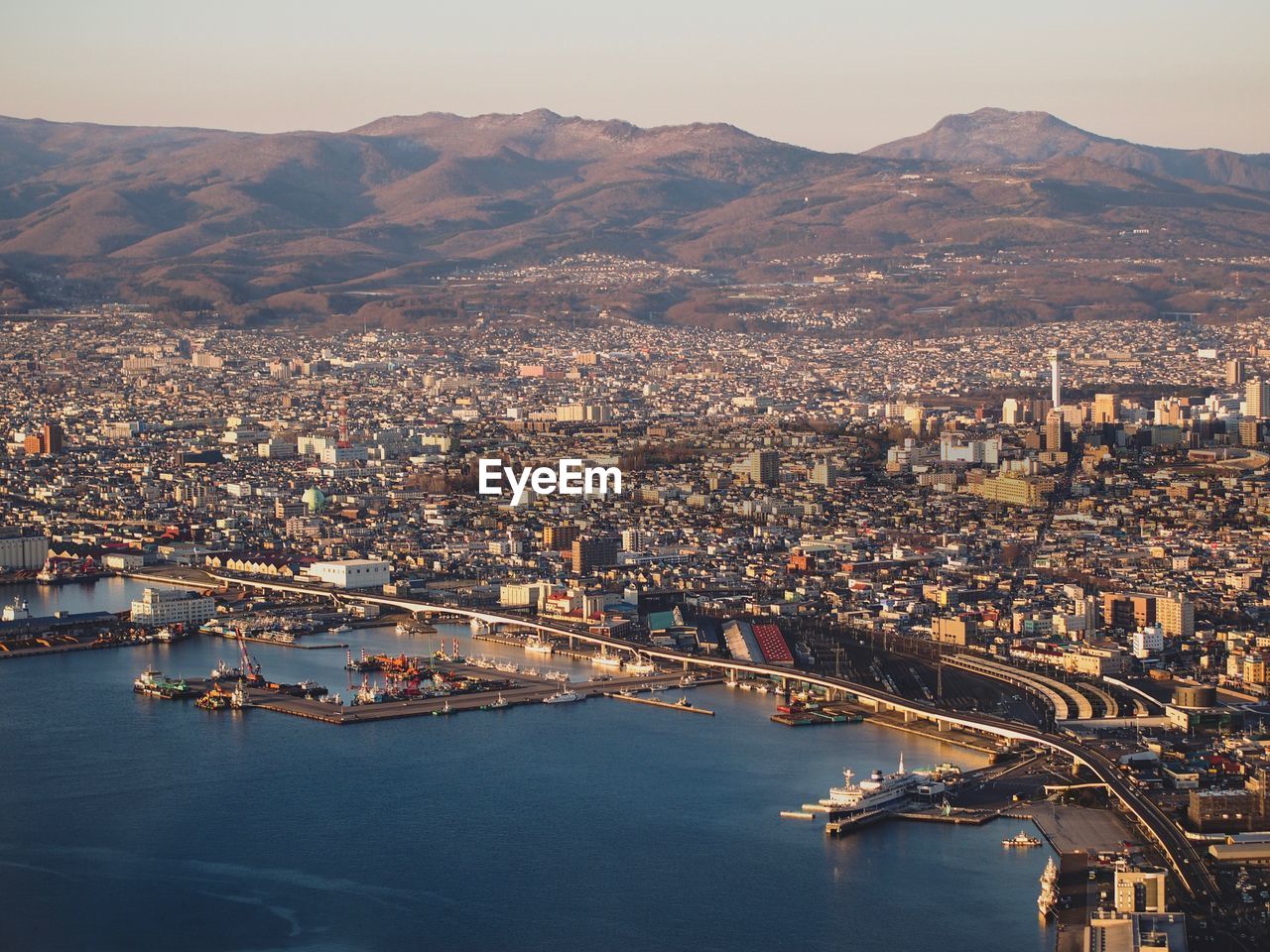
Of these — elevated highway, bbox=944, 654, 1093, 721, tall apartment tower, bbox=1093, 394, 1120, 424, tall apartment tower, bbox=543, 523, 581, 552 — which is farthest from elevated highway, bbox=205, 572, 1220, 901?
tall apartment tower, bbox=1093, 394, 1120, 424

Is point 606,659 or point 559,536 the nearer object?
point 606,659

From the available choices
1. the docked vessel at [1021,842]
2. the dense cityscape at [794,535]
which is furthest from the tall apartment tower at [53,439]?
the docked vessel at [1021,842]

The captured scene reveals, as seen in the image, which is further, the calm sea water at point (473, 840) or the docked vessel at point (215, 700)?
the docked vessel at point (215, 700)

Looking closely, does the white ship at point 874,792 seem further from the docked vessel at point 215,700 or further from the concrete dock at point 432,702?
the docked vessel at point 215,700

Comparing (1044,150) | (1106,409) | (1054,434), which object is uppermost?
(1044,150)

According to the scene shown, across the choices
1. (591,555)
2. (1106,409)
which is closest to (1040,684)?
(591,555)

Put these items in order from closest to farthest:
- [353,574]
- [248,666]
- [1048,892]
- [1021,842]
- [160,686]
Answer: [1048,892] → [1021,842] → [160,686] → [248,666] → [353,574]

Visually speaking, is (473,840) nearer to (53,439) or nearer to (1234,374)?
(53,439)

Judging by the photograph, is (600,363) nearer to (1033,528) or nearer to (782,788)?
(1033,528)
